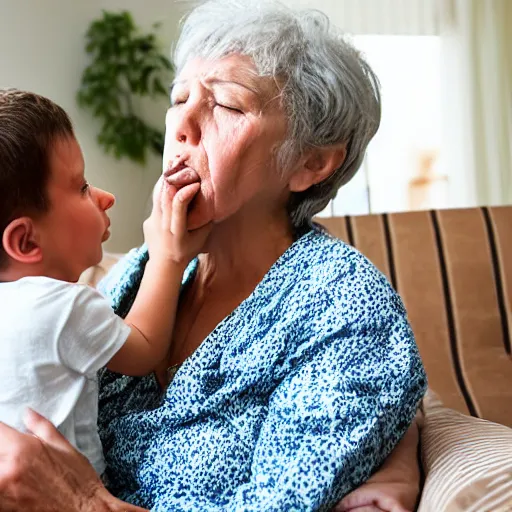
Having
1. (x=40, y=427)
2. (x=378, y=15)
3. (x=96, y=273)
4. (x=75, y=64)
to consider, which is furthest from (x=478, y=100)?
(x=40, y=427)

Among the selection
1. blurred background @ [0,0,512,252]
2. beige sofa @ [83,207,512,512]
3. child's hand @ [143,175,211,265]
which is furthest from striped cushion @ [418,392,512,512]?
blurred background @ [0,0,512,252]

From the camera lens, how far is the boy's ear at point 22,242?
3.52 feet

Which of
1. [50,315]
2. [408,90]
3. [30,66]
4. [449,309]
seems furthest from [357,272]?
[408,90]

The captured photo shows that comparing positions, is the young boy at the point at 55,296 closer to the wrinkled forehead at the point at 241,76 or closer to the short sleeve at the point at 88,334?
the short sleeve at the point at 88,334

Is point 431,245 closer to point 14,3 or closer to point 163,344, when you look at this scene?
point 163,344

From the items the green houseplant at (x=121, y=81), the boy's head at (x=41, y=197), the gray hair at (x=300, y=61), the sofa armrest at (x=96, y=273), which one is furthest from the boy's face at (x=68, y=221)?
the green houseplant at (x=121, y=81)

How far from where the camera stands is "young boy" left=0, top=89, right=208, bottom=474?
3.42 feet

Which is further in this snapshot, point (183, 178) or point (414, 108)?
point (414, 108)

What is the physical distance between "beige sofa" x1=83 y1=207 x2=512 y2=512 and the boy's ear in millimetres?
1141

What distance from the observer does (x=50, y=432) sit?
1.07m

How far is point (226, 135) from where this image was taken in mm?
1311

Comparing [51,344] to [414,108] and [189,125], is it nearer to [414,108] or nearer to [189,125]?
[189,125]

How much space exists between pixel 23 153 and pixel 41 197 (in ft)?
0.23

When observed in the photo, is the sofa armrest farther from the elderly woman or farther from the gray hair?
the gray hair
